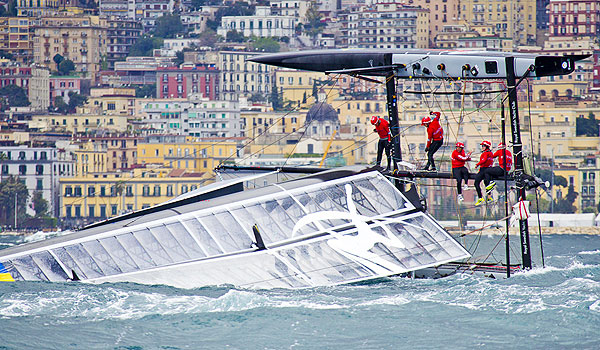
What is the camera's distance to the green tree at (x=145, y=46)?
149 metres

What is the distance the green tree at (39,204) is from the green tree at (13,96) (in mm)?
32265

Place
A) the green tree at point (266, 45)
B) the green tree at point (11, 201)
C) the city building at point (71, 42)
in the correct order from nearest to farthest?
the green tree at point (11, 201)
the green tree at point (266, 45)
the city building at point (71, 42)

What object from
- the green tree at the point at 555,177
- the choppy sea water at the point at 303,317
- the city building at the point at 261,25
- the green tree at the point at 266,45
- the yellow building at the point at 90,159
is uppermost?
the city building at the point at 261,25

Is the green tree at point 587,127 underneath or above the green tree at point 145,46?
underneath

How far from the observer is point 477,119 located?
96688 mm

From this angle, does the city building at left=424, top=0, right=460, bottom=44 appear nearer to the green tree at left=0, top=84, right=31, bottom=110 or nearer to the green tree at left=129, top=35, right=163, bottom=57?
the green tree at left=129, top=35, right=163, bottom=57

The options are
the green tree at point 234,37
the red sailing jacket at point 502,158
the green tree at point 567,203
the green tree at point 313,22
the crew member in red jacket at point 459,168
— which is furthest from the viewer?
the green tree at point 313,22

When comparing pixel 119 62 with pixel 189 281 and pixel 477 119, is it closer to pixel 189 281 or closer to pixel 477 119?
pixel 477 119

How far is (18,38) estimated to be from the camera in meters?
140

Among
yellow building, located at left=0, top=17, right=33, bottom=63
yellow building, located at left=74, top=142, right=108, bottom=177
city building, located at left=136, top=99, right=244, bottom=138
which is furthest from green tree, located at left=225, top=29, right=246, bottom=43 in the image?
yellow building, located at left=74, top=142, right=108, bottom=177

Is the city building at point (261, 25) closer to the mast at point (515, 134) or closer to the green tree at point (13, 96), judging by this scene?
the green tree at point (13, 96)

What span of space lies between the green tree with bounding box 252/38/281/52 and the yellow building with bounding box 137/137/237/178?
36.4 meters

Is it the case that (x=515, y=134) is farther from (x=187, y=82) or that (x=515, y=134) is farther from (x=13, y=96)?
(x=187, y=82)

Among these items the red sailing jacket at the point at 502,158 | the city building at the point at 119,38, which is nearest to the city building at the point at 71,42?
the city building at the point at 119,38
